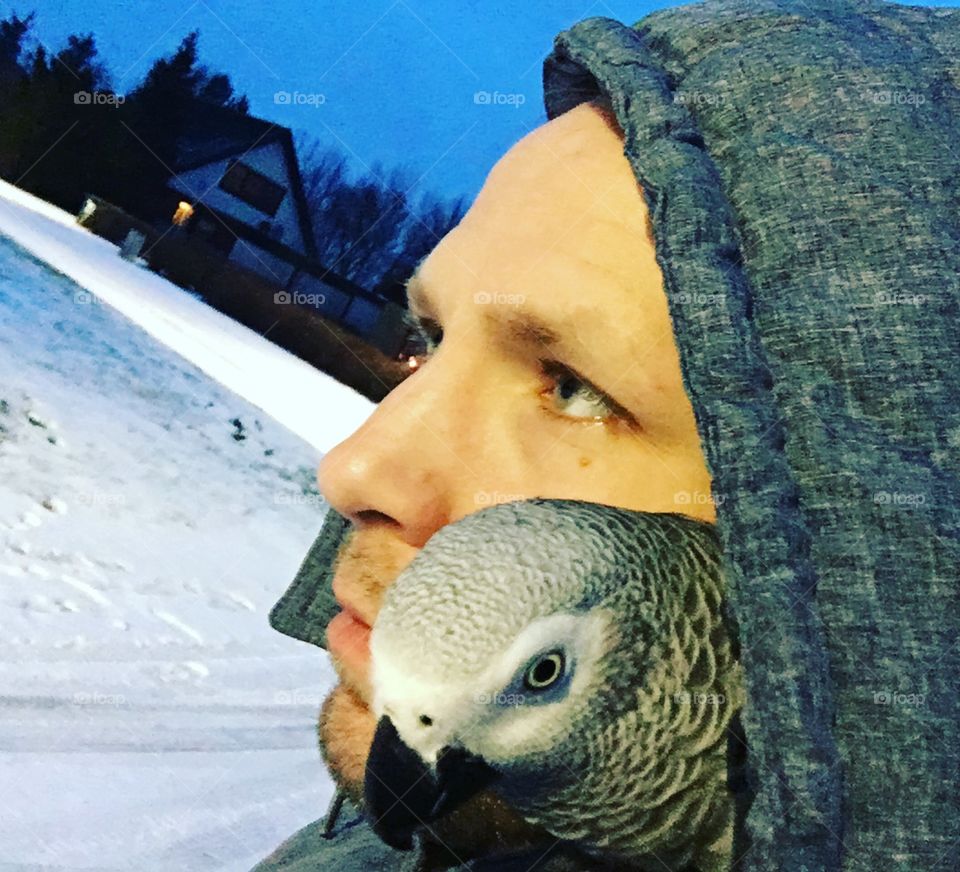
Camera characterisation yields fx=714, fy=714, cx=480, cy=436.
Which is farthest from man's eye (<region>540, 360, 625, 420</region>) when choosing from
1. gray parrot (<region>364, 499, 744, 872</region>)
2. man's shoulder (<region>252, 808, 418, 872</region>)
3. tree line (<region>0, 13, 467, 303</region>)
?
tree line (<region>0, 13, 467, 303</region>)

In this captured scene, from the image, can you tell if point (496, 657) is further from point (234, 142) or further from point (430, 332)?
point (234, 142)

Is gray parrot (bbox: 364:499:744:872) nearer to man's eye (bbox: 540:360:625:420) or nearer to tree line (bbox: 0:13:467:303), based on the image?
man's eye (bbox: 540:360:625:420)

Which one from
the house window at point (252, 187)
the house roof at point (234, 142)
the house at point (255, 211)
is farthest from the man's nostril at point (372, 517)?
the house window at point (252, 187)

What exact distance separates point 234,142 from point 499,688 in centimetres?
334

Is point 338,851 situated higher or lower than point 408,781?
lower

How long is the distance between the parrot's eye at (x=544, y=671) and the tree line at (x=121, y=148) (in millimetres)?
1780

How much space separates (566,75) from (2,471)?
1.43 m

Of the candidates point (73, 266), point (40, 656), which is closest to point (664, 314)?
point (40, 656)

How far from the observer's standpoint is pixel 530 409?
0.62 meters

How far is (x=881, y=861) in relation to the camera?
1.33 ft

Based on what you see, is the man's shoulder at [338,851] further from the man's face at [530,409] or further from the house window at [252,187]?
the house window at [252,187]

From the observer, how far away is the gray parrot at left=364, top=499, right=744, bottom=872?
0.46m

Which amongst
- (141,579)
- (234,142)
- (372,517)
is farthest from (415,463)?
(234,142)

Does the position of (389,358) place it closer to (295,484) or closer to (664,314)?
(295,484)
